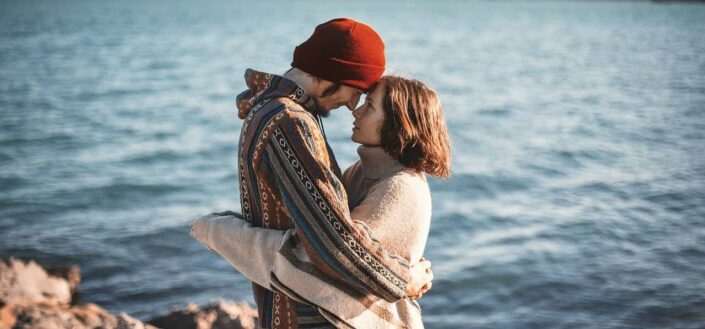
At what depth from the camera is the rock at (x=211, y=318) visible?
5.24 meters

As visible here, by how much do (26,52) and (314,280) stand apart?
33.2 metres

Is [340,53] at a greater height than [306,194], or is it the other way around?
[340,53]

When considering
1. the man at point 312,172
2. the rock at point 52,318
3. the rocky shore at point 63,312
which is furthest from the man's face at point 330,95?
the rock at point 52,318

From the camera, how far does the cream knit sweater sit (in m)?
2.55

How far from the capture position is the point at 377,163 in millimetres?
2855

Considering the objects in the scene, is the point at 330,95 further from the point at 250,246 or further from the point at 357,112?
the point at 250,246

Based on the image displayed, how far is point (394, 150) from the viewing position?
2.82 meters

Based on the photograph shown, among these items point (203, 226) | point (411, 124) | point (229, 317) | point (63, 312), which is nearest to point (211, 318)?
point (229, 317)

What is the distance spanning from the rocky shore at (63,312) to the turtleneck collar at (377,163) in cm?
231

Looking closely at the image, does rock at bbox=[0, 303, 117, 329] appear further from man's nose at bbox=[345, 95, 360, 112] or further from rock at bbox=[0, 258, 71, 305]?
man's nose at bbox=[345, 95, 360, 112]

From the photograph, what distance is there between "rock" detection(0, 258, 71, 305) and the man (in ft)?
10.3

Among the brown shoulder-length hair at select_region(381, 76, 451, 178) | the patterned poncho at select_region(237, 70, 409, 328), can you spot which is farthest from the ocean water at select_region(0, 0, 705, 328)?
the patterned poncho at select_region(237, 70, 409, 328)

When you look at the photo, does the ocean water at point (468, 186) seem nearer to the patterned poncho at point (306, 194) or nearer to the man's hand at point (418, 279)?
the patterned poncho at point (306, 194)

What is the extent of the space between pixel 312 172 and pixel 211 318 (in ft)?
10.1
